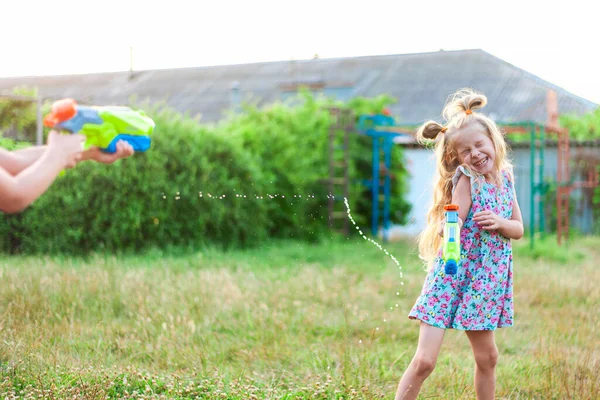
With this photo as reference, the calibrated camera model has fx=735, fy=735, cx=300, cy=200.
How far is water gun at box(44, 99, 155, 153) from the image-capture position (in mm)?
2791

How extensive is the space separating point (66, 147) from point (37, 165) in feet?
0.49

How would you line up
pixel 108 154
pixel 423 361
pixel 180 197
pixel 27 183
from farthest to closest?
pixel 180 197, pixel 423 361, pixel 108 154, pixel 27 183

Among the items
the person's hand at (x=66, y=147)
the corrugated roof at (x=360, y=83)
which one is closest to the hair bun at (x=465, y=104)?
the person's hand at (x=66, y=147)

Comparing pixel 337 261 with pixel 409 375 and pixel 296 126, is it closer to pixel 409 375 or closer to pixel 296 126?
pixel 296 126

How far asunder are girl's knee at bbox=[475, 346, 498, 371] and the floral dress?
14cm

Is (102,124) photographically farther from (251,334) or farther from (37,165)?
(251,334)

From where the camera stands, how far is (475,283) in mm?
3195

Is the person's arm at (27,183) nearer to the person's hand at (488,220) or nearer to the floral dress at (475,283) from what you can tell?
the floral dress at (475,283)

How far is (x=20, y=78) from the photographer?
23.6 meters

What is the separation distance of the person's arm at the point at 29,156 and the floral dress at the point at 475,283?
142cm

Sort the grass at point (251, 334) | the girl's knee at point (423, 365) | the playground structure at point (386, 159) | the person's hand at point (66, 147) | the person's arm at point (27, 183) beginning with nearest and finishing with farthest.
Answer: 1. the person's arm at point (27, 183)
2. the person's hand at point (66, 147)
3. the girl's knee at point (423, 365)
4. the grass at point (251, 334)
5. the playground structure at point (386, 159)

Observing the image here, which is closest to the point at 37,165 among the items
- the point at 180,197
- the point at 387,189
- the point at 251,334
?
the point at 251,334

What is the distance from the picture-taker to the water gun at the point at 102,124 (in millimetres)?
2791

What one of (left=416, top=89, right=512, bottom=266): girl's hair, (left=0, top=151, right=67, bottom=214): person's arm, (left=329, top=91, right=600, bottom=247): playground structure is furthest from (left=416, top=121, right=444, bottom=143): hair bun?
(left=329, top=91, right=600, bottom=247): playground structure
